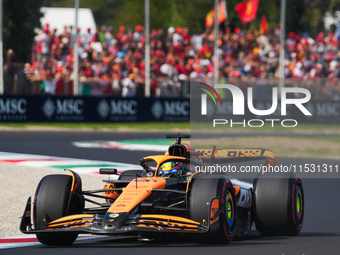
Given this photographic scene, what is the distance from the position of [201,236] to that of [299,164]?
30.3 feet

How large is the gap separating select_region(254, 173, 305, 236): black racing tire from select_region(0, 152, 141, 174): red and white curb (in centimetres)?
624

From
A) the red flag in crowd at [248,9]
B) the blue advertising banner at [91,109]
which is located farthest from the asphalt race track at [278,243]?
the red flag in crowd at [248,9]

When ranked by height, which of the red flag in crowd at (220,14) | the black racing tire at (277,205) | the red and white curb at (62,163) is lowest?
the red and white curb at (62,163)

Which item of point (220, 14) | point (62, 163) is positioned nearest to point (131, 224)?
point (62, 163)

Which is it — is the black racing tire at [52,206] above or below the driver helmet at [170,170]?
below

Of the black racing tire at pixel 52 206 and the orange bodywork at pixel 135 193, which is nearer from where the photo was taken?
the orange bodywork at pixel 135 193

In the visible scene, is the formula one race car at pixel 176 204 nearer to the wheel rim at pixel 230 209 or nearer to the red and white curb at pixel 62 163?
the wheel rim at pixel 230 209

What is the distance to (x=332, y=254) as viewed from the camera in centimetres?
704

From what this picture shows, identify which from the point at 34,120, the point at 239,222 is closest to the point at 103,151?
the point at 34,120

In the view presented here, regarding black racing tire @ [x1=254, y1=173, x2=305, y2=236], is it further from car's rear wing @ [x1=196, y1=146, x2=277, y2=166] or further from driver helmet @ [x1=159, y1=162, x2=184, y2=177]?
driver helmet @ [x1=159, y1=162, x2=184, y2=177]

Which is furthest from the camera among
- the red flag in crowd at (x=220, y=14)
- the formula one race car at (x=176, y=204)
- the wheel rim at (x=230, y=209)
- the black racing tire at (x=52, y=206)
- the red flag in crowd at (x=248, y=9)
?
the red flag in crowd at (x=248, y=9)

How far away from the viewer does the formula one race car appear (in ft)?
23.4

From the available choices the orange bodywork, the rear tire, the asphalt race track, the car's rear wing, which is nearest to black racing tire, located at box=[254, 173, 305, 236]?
the asphalt race track

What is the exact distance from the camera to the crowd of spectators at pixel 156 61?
996 inches
